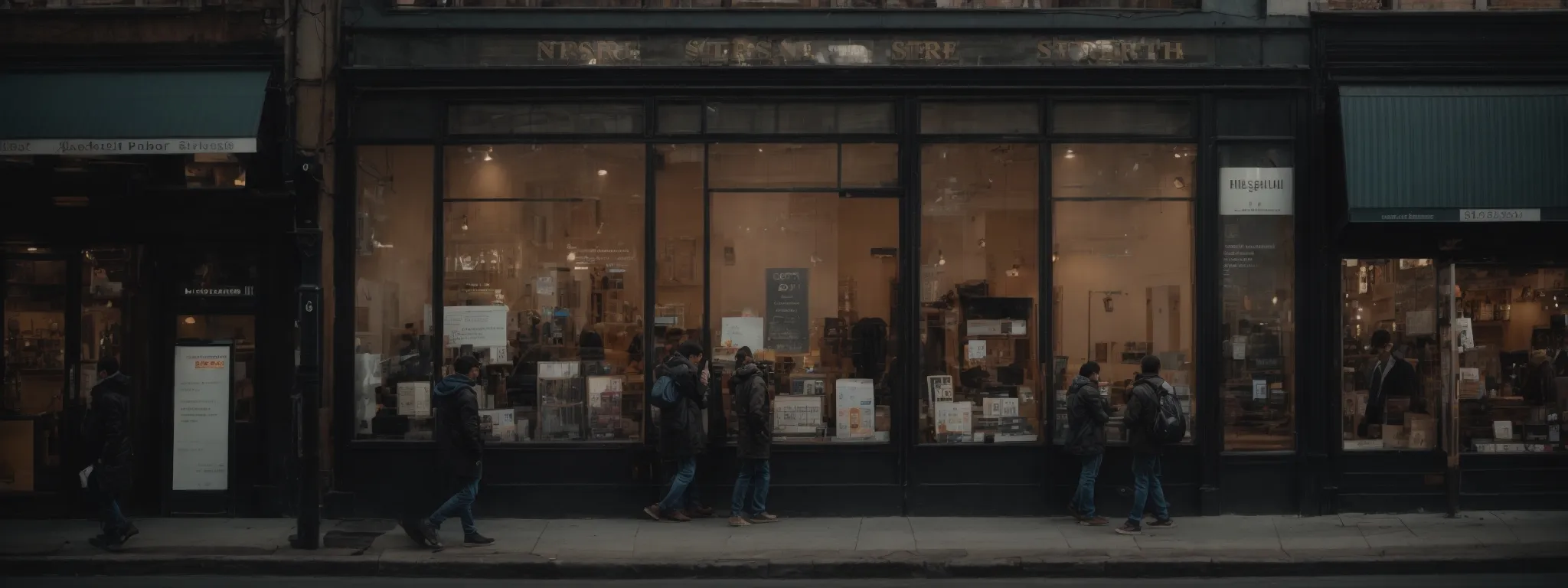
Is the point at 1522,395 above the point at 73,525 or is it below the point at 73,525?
above

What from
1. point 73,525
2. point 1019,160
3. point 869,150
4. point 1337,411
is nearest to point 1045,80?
point 1019,160

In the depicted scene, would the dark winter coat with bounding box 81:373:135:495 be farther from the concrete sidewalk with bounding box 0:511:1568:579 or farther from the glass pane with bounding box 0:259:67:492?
the glass pane with bounding box 0:259:67:492

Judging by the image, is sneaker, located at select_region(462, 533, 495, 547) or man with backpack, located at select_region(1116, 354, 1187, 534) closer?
sneaker, located at select_region(462, 533, 495, 547)

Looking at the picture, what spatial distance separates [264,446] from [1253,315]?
10.9 metres

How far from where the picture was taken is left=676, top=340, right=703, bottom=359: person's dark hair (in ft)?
45.4

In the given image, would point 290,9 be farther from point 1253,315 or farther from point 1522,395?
point 1522,395

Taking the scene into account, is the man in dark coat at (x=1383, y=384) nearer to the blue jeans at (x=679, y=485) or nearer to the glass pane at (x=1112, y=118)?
the glass pane at (x=1112, y=118)

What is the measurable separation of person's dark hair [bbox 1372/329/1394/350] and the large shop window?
204cm

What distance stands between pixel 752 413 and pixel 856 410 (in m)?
1.50

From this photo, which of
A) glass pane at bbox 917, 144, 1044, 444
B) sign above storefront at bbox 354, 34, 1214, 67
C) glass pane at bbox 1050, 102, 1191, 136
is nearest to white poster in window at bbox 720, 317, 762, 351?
glass pane at bbox 917, 144, 1044, 444

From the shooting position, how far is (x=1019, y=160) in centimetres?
1497

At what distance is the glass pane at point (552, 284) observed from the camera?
14898 millimetres

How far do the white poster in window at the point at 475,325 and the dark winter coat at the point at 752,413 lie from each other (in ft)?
9.31

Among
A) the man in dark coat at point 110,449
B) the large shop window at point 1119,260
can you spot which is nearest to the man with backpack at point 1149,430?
the large shop window at point 1119,260
